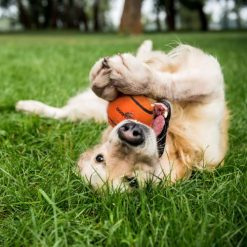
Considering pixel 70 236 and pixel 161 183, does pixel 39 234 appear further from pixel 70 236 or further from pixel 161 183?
pixel 161 183

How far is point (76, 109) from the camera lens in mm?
4977

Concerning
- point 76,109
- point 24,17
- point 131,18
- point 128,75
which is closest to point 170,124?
point 128,75

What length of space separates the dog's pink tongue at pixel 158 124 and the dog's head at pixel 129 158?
0.24 metres

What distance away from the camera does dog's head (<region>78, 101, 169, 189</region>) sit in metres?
2.81

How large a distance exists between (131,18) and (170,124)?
20066 millimetres

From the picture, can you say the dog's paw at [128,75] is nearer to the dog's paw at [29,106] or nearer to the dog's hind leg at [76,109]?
the dog's hind leg at [76,109]

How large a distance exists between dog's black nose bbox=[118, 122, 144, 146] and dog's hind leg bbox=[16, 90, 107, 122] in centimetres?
194

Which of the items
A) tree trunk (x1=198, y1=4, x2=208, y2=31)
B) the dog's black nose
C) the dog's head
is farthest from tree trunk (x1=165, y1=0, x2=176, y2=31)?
the dog's black nose

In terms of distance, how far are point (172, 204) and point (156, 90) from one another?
102 centimetres

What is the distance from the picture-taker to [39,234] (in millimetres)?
2371

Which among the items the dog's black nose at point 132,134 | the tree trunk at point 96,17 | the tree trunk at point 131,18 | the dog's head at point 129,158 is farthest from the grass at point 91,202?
the tree trunk at point 96,17

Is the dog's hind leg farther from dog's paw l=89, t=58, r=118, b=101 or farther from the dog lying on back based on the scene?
dog's paw l=89, t=58, r=118, b=101

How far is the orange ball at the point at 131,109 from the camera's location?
10.6 ft

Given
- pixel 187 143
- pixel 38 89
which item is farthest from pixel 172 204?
pixel 38 89
